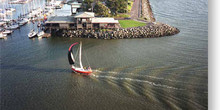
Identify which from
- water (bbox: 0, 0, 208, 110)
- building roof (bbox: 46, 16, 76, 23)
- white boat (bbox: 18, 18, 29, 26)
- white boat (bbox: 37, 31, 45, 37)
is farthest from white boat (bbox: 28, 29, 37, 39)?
white boat (bbox: 18, 18, 29, 26)

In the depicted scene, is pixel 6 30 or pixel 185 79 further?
pixel 6 30

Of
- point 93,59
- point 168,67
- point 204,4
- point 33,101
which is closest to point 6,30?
point 93,59

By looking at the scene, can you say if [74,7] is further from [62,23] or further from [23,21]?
[62,23]

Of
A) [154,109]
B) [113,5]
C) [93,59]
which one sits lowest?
[154,109]

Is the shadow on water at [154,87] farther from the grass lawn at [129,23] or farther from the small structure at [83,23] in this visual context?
the grass lawn at [129,23]

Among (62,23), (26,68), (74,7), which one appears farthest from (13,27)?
(26,68)

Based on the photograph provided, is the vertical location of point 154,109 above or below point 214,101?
below

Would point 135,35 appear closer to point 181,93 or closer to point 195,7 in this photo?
point 181,93

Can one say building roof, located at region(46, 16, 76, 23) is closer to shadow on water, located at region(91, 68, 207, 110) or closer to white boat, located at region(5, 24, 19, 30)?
white boat, located at region(5, 24, 19, 30)
